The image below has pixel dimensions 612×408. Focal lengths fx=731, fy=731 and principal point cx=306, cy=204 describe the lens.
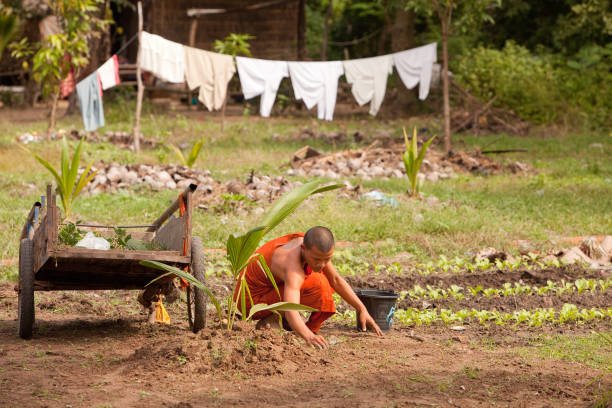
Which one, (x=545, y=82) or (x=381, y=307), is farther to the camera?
(x=545, y=82)

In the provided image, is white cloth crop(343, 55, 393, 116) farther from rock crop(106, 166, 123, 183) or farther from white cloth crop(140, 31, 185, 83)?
rock crop(106, 166, 123, 183)

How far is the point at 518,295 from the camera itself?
5.62 meters

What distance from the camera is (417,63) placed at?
14086mm

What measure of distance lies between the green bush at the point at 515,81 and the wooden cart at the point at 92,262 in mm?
14459

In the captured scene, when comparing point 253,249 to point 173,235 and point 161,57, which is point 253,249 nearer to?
Result: point 173,235

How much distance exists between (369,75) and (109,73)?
195 inches

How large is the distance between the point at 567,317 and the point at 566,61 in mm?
17290

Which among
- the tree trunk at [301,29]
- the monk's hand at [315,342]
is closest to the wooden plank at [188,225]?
the monk's hand at [315,342]

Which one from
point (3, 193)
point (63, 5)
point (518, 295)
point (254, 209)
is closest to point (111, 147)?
point (63, 5)

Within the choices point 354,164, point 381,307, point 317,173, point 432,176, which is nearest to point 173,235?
point 381,307

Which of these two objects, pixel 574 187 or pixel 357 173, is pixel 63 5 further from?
pixel 574 187

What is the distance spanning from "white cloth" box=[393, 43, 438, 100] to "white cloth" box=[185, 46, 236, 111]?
3261 millimetres

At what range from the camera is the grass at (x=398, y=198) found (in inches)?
300

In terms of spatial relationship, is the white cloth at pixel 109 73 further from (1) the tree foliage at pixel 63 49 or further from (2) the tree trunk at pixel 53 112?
(2) the tree trunk at pixel 53 112
